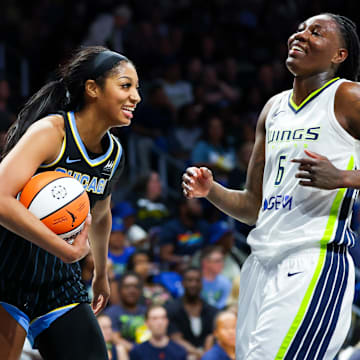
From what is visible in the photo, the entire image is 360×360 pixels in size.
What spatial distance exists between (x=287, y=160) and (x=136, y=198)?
5.39 m

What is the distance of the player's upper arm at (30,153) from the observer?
9.38ft

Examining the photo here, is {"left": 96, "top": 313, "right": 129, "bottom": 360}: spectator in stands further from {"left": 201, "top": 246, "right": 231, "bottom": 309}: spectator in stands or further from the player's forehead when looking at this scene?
the player's forehead

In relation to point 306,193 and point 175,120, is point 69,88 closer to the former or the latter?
point 306,193

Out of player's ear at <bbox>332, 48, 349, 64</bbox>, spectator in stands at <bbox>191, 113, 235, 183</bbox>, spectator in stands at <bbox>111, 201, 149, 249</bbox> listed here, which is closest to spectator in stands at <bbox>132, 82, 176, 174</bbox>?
spectator in stands at <bbox>191, 113, 235, 183</bbox>

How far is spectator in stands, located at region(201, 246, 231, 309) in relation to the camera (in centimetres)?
730

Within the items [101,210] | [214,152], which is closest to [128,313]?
[101,210]

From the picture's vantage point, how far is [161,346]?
6.14 meters

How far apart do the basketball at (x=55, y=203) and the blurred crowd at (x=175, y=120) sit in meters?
3.13

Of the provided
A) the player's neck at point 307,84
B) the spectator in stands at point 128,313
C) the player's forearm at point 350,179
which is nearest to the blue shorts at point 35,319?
the player's forearm at point 350,179

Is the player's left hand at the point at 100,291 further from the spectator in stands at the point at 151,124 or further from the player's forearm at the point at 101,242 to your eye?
the spectator in stands at the point at 151,124

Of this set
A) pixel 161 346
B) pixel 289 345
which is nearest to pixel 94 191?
pixel 289 345

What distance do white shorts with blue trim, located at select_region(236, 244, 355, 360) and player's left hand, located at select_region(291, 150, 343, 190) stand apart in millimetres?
313

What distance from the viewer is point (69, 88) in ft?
11.1

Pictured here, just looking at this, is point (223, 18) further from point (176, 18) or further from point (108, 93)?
point (108, 93)
